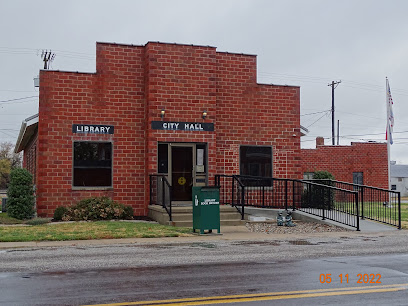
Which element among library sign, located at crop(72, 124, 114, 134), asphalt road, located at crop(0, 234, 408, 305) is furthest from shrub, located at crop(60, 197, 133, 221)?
asphalt road, located at crop(0, 234, 408, 305)

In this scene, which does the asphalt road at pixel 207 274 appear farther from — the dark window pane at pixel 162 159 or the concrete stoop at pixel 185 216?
the dark window pane at pixel 162 159

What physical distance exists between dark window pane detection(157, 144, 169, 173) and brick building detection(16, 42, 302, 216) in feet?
0.12

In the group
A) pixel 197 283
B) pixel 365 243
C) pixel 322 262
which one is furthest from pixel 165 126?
pixel 197 283

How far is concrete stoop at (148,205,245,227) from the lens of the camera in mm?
17484

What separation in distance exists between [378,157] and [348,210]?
1991cm

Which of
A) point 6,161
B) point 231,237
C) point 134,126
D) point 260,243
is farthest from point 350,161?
point 6,161

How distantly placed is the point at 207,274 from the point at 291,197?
13.1 meters

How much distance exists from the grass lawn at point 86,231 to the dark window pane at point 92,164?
8.17 feet

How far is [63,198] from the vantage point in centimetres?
1958

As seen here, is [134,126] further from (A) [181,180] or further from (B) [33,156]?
(B) [33,156]

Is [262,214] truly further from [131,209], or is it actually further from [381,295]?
[381,295]

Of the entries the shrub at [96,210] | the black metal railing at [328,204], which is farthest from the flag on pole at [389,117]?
the shrub at [96,210]

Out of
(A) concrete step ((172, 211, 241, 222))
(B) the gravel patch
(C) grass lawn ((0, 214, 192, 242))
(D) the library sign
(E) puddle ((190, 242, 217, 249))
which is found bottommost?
(B) the gravel patch

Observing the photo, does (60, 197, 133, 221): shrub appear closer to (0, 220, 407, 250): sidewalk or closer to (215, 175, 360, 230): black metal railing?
(215, 175, 360, 230): black metal railing
